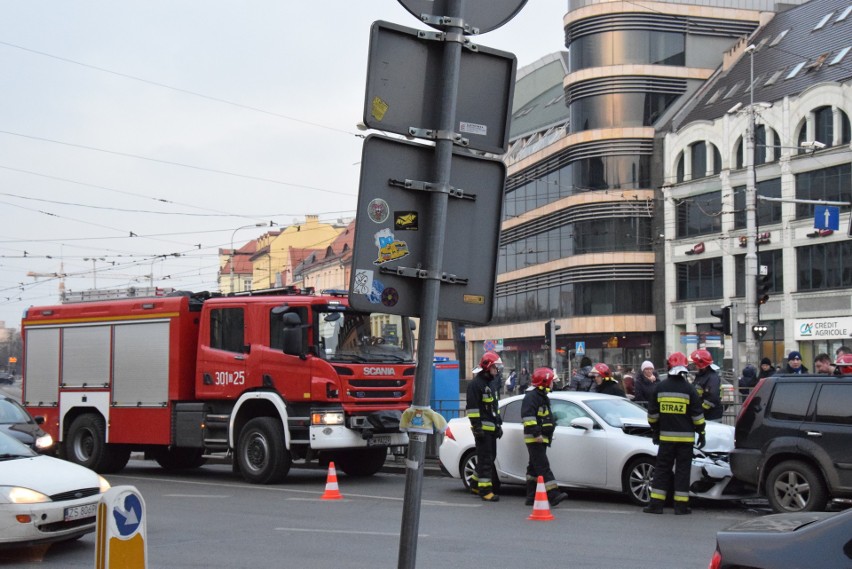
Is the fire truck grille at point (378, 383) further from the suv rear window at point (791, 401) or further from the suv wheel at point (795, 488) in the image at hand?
the suv wheel at point (795, 488)

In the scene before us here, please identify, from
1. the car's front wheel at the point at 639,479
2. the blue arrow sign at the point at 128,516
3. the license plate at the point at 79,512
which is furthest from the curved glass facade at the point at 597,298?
the blue arrow sign at the point at 128,516

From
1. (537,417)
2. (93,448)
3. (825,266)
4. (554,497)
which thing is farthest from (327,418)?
(825,266)

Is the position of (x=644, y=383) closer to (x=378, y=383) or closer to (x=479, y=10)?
(x=378, y=383)

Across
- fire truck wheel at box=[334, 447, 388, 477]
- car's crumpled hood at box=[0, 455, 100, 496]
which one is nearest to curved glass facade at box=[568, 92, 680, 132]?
fire truck wheel at box=[334, 447, 388, 477]

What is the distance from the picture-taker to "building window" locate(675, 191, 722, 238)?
55.7 meters

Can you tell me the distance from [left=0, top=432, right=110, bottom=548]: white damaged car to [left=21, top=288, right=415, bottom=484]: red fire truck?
18.9 ft

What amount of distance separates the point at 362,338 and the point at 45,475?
7.22 meters

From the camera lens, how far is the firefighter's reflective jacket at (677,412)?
13.2 meters

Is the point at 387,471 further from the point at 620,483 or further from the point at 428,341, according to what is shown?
the point at 428,341

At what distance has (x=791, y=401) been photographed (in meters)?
13.0

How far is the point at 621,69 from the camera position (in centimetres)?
6000

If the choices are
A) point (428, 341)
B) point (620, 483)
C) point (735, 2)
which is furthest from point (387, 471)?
point (735, 2)

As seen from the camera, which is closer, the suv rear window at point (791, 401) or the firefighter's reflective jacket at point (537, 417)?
the suv rear window at point (791, 401)

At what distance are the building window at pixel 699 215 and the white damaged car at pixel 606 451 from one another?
135ft
